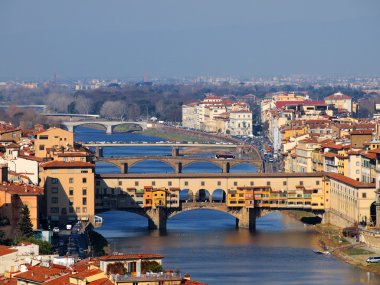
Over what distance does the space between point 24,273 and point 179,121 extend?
72512 mm

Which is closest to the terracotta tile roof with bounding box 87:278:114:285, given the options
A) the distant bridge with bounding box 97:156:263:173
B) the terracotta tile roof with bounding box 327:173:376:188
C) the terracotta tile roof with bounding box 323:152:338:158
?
the terracotta tile roof with bounding box 327:173:376:188

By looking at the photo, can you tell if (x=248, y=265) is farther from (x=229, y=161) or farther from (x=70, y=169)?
(x=229, y=161)

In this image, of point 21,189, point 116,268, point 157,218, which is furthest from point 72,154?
point 116,268

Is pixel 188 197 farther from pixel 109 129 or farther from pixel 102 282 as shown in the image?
pixel 109 129

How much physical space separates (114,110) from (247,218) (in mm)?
62135

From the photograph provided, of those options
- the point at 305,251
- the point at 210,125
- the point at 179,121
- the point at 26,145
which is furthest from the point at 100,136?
the point at 305,251

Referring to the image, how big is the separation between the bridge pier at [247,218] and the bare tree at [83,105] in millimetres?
64662

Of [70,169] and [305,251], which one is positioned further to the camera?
[70,169]

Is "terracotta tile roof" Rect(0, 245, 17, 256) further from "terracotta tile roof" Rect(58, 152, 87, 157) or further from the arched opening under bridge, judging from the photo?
the arched opening under bridge

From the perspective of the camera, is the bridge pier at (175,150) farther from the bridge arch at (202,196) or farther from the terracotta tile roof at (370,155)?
the terracotta tile roof at (370,155)

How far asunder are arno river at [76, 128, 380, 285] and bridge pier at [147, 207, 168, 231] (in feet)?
0.65

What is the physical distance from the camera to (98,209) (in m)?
36.8

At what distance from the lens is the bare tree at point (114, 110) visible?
317 feet

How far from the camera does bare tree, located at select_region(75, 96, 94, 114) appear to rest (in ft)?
334
